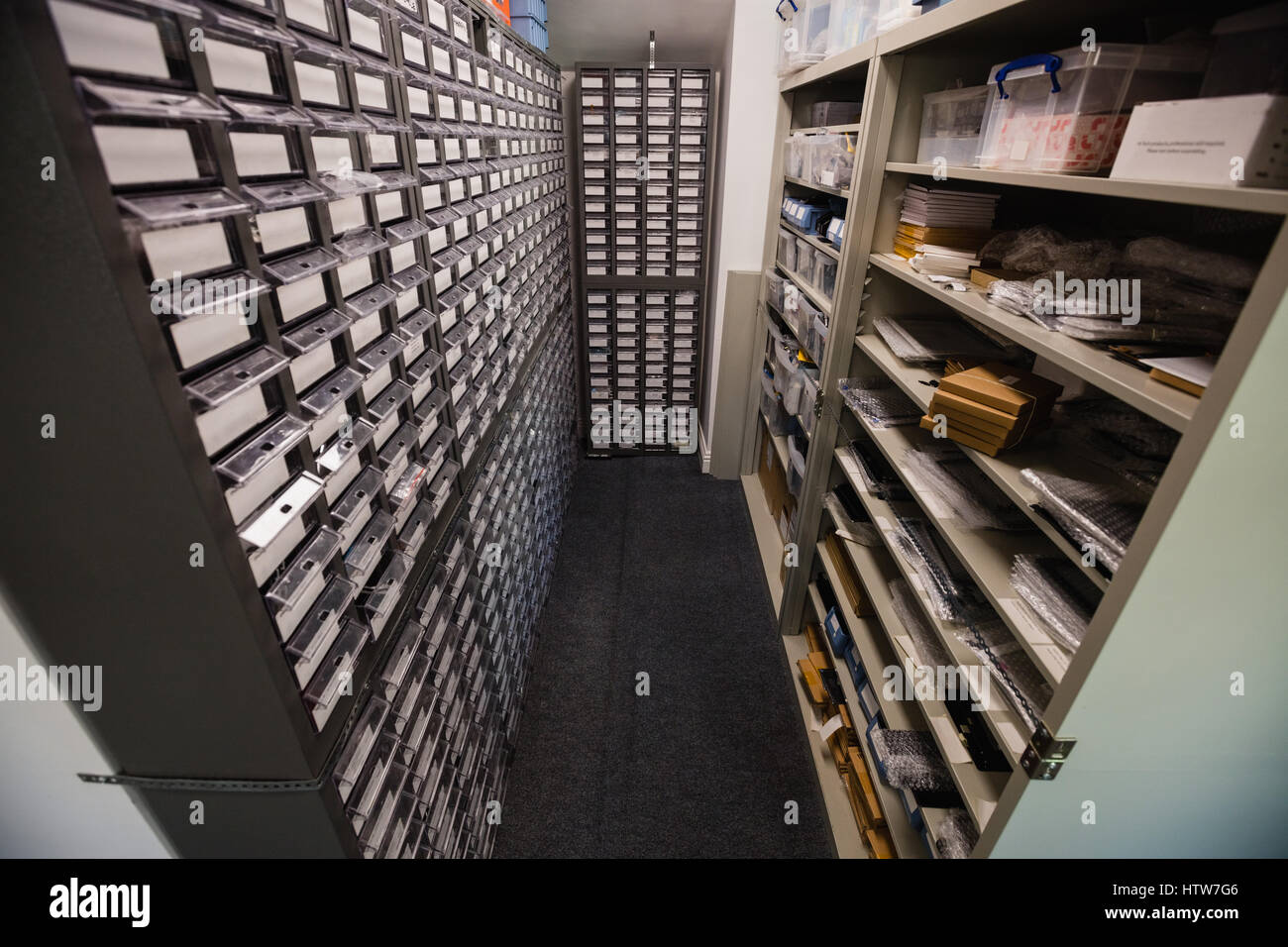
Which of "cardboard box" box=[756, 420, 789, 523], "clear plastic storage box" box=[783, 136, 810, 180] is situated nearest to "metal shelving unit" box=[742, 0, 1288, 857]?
"clear plastic storage box" box=[783, 136, 810, 180]

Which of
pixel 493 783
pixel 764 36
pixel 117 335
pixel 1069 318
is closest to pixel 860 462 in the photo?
pixel 1069 318

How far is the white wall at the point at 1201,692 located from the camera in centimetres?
58

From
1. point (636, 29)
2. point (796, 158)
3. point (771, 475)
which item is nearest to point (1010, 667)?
point (771, 475)

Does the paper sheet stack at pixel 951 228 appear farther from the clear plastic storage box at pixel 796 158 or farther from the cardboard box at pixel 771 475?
the cardboard box at pixel 771 475

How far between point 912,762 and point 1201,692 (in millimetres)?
634

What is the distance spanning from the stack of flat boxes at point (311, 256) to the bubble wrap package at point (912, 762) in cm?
111

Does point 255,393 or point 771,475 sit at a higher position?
point 255,393

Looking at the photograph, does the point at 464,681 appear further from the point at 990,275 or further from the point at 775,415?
the point at 775,415

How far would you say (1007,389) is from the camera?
39.1 inches

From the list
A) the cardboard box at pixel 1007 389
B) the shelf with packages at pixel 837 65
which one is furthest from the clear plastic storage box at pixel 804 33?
the cardboard box at pixel 1007 389

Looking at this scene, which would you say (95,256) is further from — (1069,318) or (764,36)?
(764,36)

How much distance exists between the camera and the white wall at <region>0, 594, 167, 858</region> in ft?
2.06
